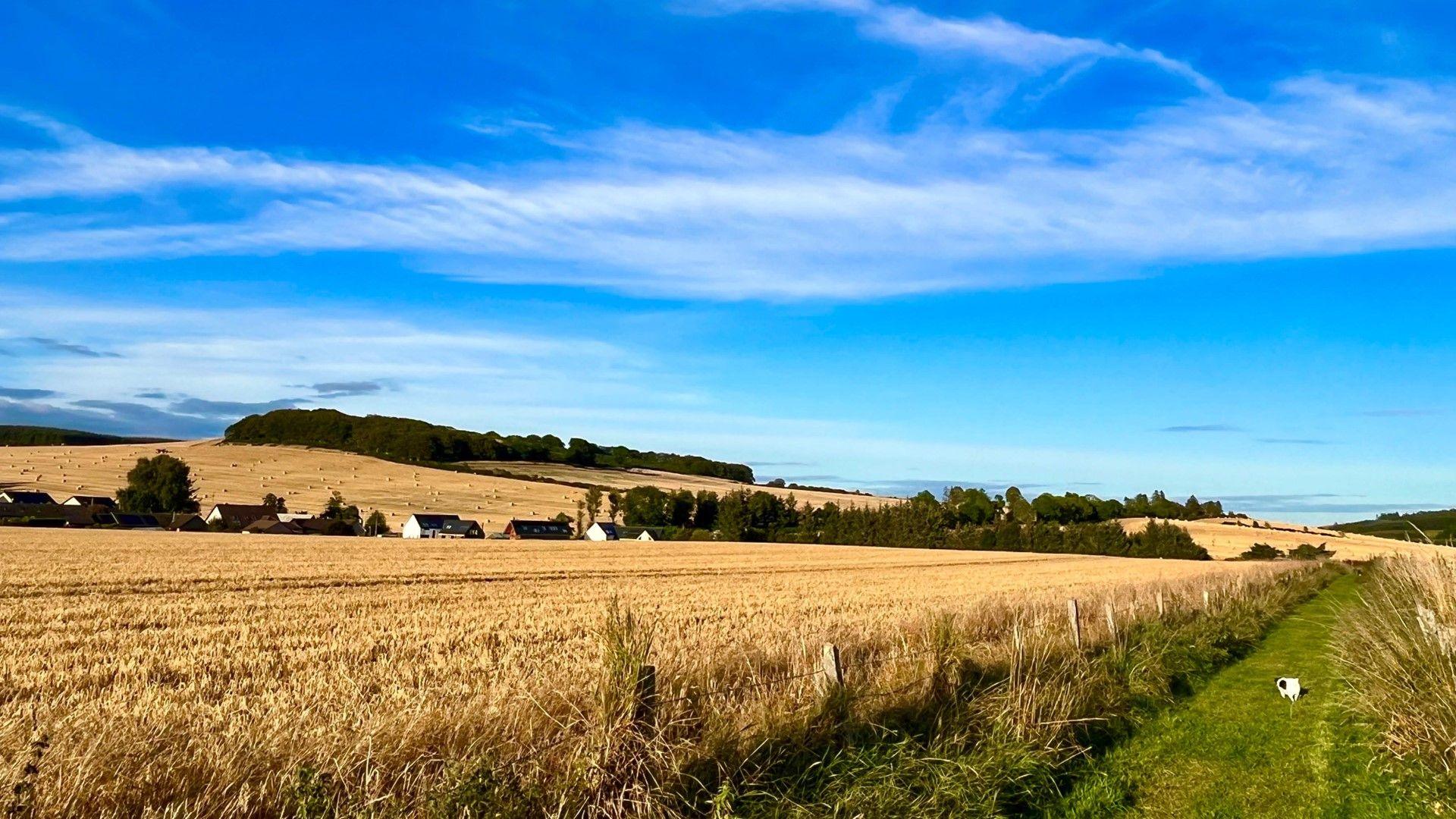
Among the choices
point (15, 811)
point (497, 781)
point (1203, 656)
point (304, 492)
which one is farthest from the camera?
point (304, 492)

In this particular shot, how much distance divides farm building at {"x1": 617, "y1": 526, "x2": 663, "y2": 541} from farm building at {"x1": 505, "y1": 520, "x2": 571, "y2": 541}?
5496mm

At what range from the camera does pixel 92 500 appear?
330 ft

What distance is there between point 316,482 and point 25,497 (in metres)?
29.4

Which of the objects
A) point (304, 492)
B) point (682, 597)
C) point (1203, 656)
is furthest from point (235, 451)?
point (1203, 656)

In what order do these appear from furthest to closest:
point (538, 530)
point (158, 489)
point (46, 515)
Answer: point (158, 489)
point (538, 530)
point (46, 515)

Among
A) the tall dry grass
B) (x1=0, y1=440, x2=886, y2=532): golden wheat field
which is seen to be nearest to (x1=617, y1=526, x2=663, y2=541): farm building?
(x1=0, y1=440, x2=886, y2=532): golden wheat field

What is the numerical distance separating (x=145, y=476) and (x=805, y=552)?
244ft

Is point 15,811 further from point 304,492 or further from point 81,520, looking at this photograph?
point 304,492

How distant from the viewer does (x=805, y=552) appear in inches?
2719

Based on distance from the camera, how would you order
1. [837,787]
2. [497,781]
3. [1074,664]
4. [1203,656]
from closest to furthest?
[497,781]
[837,787]
[1074,664]
[1203,656]

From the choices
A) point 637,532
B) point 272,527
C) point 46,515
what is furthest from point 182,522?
point 637,532

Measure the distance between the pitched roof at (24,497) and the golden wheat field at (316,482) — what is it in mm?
8009

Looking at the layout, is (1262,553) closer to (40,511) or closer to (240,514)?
(240,514)

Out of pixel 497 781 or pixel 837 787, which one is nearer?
pixel 497 781
